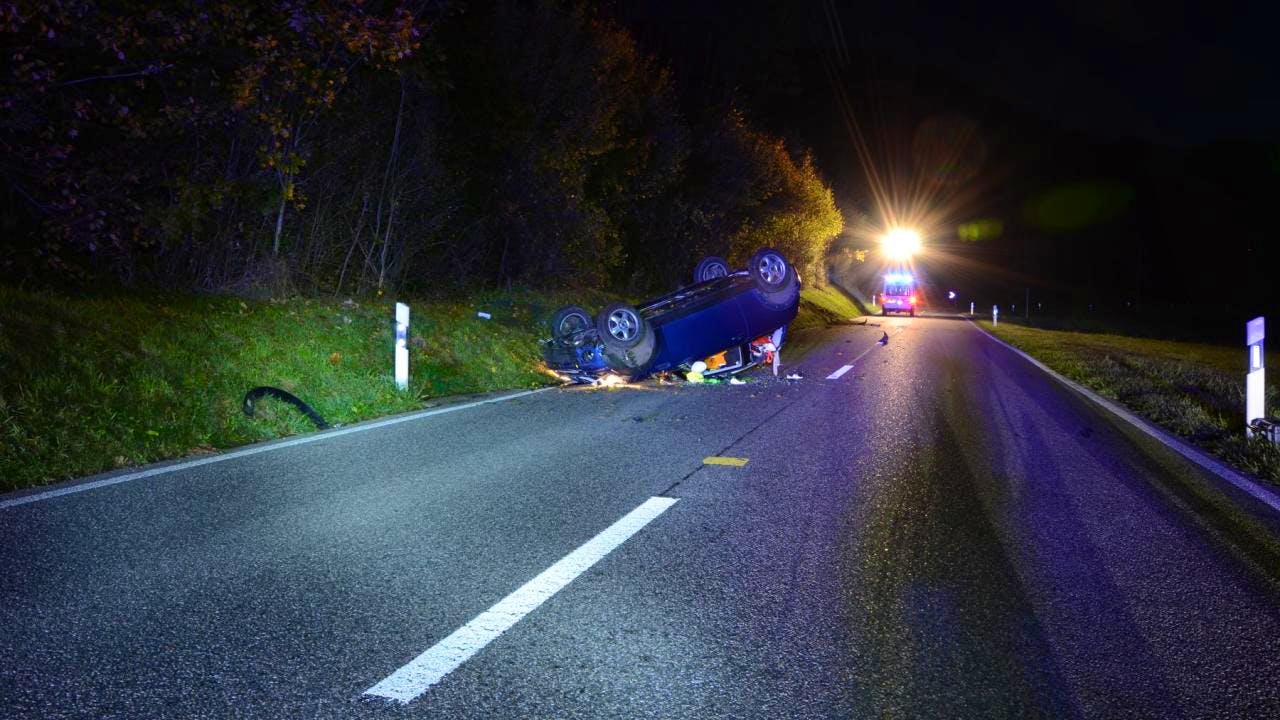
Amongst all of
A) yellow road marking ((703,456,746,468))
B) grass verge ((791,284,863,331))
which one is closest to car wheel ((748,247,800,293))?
yellow road marking ((703,456,746,468))

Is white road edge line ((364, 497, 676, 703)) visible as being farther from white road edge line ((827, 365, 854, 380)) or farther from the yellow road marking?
white road edge line ((827, 365, 854, 380))

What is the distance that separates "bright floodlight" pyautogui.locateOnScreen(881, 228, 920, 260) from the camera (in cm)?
6181

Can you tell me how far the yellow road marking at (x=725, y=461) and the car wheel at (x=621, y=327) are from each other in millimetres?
5120

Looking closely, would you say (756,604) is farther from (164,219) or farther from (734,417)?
(164,219)

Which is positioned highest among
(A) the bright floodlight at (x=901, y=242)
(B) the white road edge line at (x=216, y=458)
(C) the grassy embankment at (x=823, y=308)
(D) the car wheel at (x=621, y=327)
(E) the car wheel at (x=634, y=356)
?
(A) the bright floodlight at (x=901, y=242)

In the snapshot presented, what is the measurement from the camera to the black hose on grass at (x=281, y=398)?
832cm

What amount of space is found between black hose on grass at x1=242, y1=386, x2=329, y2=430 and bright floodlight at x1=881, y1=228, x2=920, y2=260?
57255mm

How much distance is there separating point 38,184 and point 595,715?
9690 mm

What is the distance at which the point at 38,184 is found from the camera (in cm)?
938

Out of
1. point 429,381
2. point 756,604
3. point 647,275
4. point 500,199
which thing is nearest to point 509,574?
point 756,604

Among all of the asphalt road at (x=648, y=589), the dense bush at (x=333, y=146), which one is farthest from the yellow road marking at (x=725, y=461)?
the dense bush at (x=333, y=146)

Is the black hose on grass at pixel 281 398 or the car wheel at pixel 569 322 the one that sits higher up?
the car wheel at pixel 569 322

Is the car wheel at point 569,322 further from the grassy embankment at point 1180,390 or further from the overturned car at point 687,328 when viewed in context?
the grassy embankment at point 1180,390

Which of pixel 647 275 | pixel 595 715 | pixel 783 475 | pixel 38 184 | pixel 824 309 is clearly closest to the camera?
pixel 595 715
